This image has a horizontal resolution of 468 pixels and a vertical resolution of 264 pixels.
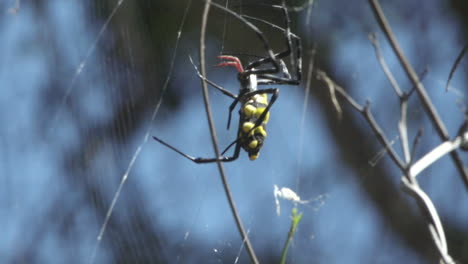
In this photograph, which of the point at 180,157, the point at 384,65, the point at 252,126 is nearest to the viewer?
the point at 384,65

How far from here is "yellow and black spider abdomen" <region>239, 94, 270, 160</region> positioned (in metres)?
1.06

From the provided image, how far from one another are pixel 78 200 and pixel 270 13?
1.02 meters

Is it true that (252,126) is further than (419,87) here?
Yes

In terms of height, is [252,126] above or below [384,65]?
below

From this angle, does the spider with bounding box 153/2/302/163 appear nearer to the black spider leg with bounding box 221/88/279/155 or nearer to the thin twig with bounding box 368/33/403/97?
the black spider leg with bounding box 221/88/279/155

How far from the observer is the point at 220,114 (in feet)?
5.85

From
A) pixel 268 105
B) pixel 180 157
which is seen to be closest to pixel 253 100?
pixel 268 105

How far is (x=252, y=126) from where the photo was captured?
106cm

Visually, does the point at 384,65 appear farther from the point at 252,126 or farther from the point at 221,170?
the point at 252,126

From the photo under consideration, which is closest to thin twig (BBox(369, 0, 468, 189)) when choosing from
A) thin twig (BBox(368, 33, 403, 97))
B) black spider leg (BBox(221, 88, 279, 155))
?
thin twig (BBox(368, 33, 403, 97))

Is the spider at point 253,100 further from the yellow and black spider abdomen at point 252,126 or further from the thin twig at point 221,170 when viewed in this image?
the thin twig at point 221,170

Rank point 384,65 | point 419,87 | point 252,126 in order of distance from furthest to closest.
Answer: point 252,126 < point 384,65 < point 419,87

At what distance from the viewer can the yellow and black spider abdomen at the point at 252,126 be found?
1061 millimetres

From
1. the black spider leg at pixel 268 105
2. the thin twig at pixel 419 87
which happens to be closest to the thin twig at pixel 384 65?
the thin twig at pixel 419 87
